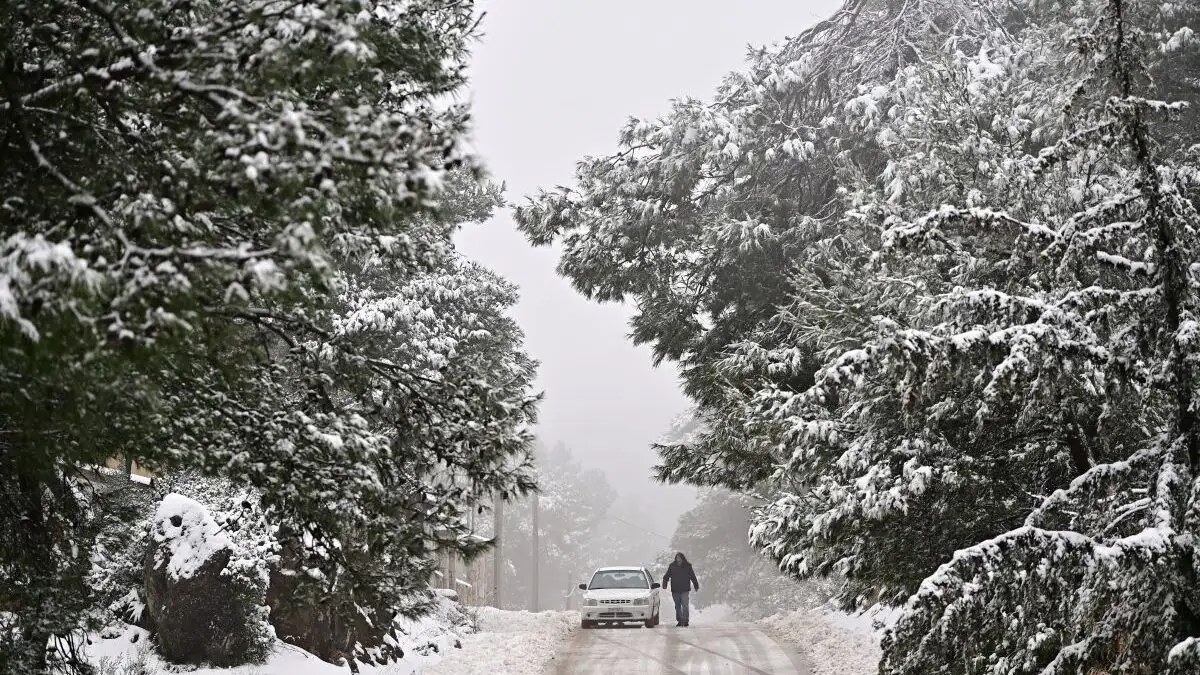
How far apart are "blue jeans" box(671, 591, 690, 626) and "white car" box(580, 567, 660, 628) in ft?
2.79

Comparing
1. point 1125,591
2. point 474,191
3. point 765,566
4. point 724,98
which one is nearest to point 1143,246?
point 1125,591

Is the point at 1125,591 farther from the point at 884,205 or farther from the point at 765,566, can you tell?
the point at 765,566

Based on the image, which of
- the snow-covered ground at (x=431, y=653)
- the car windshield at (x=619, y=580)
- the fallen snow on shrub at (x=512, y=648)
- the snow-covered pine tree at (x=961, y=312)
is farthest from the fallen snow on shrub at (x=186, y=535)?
the car windshield at (x=619, y=580)

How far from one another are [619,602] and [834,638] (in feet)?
16.1

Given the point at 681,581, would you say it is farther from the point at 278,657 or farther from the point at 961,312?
the point at 961,312

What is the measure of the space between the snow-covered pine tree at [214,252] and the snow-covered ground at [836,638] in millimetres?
8246

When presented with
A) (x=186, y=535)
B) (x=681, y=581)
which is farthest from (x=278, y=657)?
(x=681, y=581)

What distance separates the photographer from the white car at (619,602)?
19.4 meters

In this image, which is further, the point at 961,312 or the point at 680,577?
the point at 680,577

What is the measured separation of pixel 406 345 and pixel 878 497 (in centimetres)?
1434

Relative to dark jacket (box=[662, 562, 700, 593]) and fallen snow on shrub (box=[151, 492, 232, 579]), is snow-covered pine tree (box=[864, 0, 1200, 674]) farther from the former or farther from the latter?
dark jacket (box=[662, 562, 700, 593])

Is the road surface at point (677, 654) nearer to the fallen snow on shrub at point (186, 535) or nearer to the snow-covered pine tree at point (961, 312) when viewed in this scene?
the snow-covered pine tree at point (961, 312)

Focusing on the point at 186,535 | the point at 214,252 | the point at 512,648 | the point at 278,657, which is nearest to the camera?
the point at 214,252

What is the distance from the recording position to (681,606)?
21.9 m
